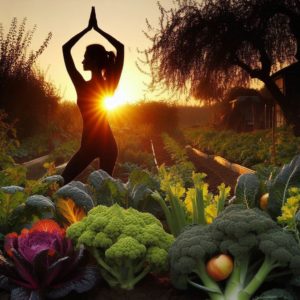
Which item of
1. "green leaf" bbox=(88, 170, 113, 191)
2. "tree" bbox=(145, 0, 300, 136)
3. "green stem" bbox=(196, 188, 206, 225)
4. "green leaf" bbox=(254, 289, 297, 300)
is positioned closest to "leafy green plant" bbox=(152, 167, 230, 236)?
"green stem" bbox=(196, 188, 206, 225)

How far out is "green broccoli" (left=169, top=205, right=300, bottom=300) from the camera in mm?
3100

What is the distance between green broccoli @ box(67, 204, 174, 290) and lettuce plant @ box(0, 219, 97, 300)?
0.09 metres

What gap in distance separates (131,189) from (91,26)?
224cm

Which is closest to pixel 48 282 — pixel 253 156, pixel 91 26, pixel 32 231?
pixel 32 231

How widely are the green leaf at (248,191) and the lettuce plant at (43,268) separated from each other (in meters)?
1.36

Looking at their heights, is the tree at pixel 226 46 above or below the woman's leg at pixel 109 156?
above

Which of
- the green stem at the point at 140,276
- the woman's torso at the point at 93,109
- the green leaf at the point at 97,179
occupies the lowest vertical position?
the green stem at the point at 140,276

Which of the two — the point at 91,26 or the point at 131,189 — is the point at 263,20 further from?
the point at 131,189

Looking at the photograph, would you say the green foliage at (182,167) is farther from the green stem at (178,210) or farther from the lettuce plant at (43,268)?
the lettuce plant at (43,268)

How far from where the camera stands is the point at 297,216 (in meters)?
3.50

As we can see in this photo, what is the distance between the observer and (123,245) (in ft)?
10.7

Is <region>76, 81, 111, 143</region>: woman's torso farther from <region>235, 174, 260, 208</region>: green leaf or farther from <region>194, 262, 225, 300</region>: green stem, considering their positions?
<region>194, 262, 225, 300</region>: green stem

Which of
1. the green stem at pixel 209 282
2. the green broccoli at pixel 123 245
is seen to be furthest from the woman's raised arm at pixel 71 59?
the green stem at pixel 209 282

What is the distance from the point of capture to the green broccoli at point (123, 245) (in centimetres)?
328
